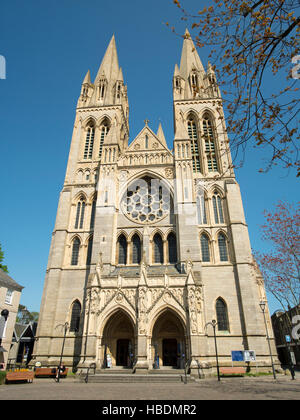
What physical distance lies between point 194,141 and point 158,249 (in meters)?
13.6

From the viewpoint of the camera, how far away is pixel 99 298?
21.0m

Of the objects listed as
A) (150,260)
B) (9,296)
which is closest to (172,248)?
(150,260)

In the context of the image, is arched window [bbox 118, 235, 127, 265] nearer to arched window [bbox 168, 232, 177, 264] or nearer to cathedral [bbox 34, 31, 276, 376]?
cathedral [bbox 34, 31, 276, 376]

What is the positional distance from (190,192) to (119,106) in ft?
52.2

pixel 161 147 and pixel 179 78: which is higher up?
pixel 179 78

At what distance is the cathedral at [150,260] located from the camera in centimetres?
2038

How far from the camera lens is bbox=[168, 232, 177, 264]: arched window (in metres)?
25.0

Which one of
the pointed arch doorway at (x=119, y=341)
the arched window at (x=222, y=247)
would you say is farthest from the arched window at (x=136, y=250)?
the arched window at (x=222, y=247)

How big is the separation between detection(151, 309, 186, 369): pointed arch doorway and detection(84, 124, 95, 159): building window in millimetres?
19380

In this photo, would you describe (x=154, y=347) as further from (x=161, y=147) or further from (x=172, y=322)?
(x=161, y=147)

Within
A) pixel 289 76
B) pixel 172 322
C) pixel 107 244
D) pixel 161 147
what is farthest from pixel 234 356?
pixel 161 147

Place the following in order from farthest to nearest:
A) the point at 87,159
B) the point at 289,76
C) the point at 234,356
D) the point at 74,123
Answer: the point at 74,123, the point at 87,159, the point at 234,356, the point at 289,76

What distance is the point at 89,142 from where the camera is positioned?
33062mm

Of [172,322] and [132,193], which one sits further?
[132,193]
